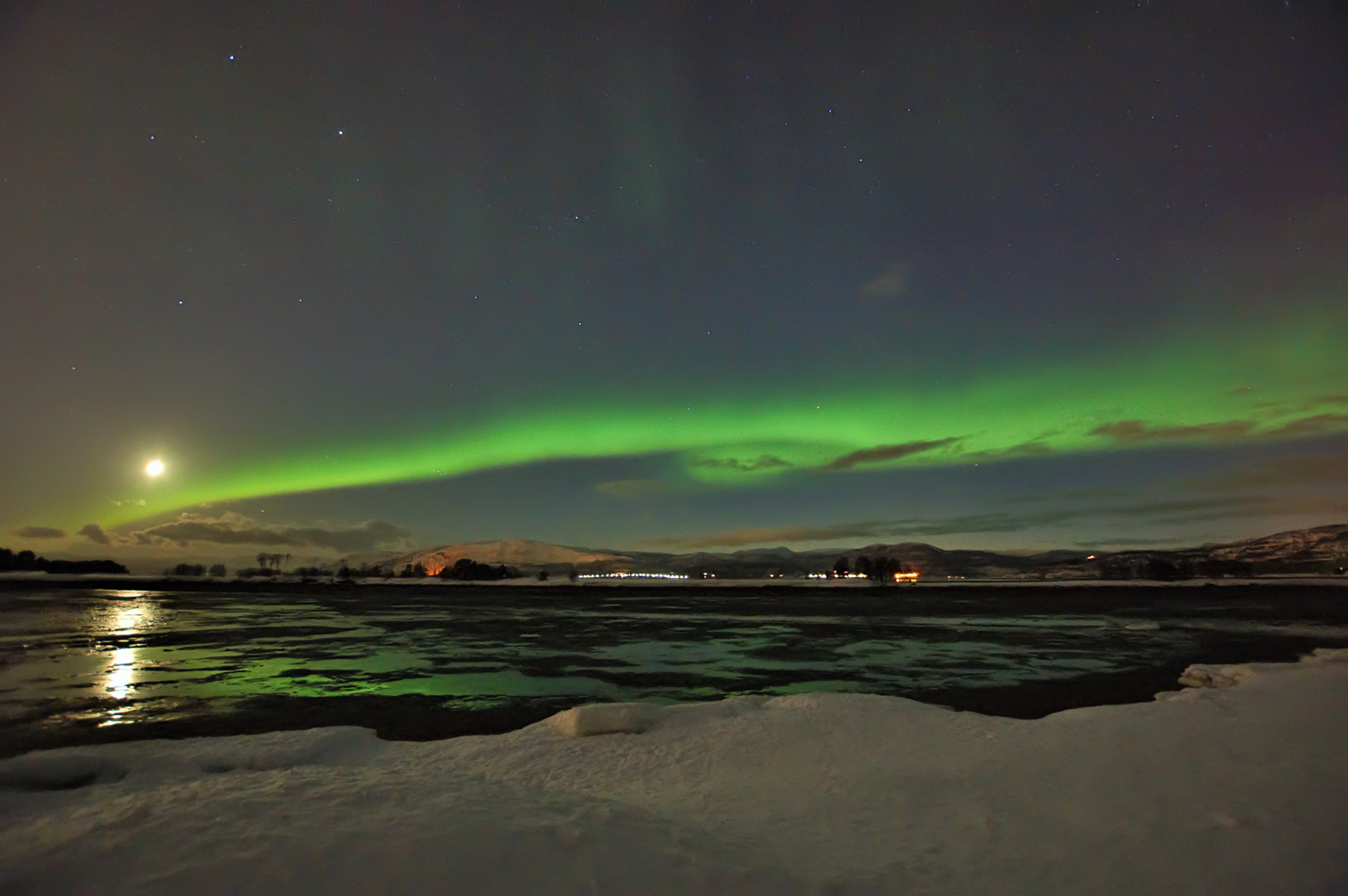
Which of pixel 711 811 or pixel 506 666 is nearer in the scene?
pixel 711 811

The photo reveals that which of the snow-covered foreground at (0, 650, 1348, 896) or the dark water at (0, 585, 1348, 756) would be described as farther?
the dark water at (0, 585, 1348, 756)

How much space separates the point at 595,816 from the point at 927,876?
10.2ft

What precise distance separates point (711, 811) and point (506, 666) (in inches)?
710

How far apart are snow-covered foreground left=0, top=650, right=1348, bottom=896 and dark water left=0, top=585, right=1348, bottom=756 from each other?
4361 mm

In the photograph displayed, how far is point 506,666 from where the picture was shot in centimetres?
2398

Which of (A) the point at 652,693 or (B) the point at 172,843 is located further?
(A) the point at 652,693

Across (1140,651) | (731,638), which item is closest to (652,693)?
(731,638)

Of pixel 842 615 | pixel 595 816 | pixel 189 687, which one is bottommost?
pixel 842 615

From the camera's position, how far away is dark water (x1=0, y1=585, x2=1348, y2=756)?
1523cm

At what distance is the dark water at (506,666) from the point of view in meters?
15.2

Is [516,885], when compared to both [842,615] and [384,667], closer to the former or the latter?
[384,667]

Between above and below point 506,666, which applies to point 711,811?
above

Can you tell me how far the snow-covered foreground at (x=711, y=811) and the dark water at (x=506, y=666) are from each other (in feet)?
14.3

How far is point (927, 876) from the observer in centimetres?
589
